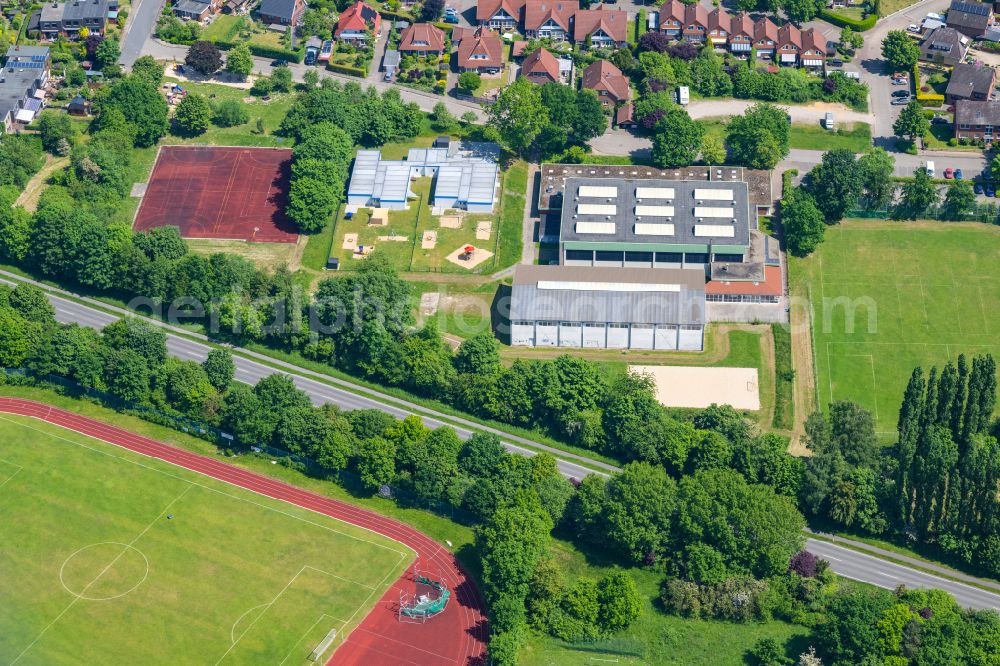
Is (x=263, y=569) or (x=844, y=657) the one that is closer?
(x=844, y=657)

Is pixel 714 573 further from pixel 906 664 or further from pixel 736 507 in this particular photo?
pixel 906 664

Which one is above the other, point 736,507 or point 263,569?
point 736,507

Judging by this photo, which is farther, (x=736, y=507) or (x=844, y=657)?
(x=736, y=507)

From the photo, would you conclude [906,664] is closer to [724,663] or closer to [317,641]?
[724,663]

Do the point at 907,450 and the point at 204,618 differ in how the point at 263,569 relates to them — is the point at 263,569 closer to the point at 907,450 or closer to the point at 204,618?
the point at 204,618

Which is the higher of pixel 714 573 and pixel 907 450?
pixel 907 450

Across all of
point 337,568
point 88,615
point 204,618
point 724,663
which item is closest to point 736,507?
point 724,663

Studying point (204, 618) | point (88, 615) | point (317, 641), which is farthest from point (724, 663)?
point (88, 615)
